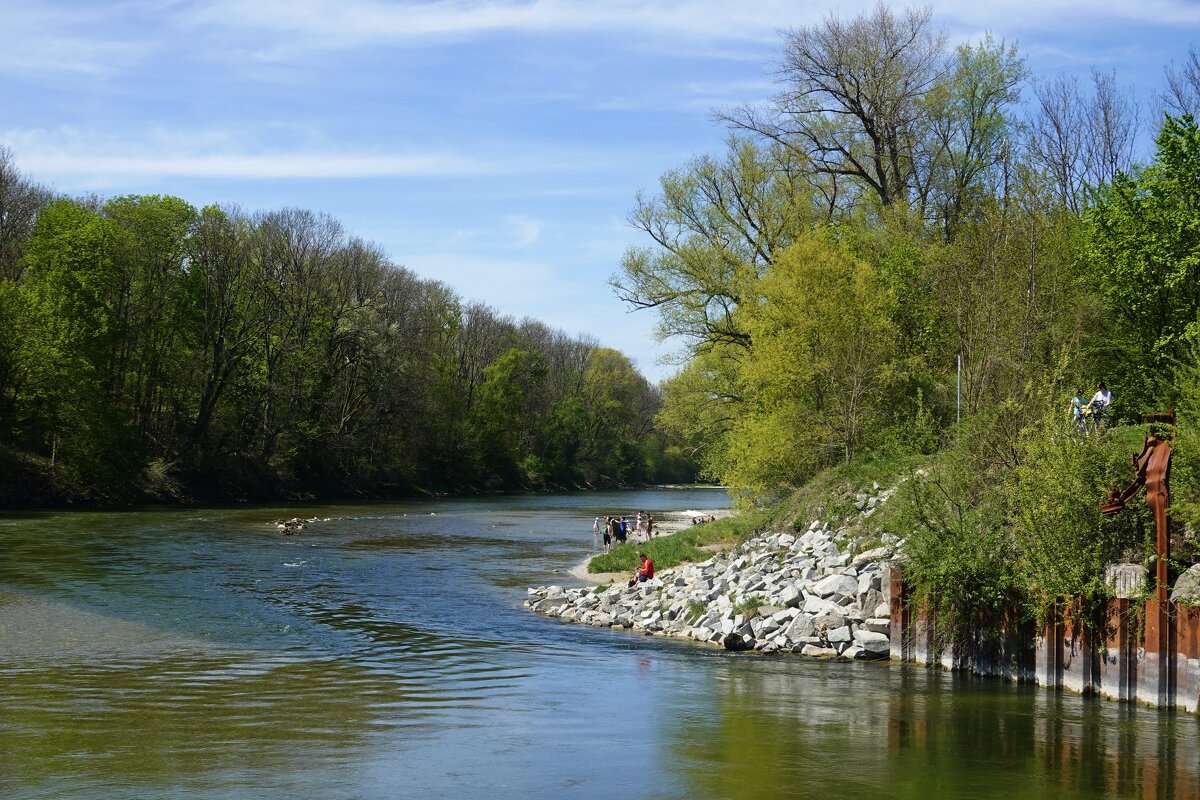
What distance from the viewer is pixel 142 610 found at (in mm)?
26719

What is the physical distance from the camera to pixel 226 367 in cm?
7419

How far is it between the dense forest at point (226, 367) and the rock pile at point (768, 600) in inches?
1569

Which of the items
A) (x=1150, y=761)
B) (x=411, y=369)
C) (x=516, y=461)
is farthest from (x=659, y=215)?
(x=516, y=461)

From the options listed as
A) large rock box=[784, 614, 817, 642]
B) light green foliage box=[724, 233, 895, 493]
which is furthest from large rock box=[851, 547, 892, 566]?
light green foliage box=[724, 233, 895, 493]

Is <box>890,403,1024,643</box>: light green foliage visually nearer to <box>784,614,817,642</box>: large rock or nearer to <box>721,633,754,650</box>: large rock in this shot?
<box>784,614,817,642</box>: large rock

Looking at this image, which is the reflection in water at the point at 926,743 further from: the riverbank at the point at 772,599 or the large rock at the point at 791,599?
the large rock at the point at 791,599

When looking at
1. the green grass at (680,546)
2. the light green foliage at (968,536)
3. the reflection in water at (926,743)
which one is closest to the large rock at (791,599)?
the light green foliage at (968,536)

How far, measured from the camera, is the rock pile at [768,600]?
2200cm

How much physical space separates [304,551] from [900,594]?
1062 inches

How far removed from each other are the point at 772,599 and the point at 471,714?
9242 mm

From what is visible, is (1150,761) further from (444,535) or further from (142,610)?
(444,535)

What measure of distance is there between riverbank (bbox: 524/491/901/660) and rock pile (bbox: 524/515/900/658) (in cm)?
2

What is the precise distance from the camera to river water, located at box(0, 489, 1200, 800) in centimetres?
1303

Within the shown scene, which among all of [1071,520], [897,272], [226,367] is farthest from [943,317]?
[226,367]
